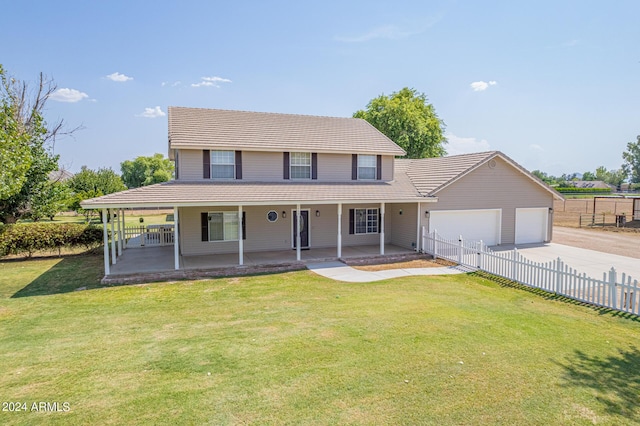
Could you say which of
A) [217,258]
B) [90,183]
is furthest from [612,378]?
[90,183]

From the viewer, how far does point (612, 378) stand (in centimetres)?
575

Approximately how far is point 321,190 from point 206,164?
5.20 metres

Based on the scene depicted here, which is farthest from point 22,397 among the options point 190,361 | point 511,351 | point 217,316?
point 511,351

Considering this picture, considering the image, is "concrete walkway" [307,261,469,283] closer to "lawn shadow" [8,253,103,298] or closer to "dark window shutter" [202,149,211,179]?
"dark window shutter" [202,149,211,179]

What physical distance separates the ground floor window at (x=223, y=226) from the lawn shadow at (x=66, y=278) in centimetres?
470

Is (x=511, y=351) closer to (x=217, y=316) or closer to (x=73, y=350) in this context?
(x=217, y=316)

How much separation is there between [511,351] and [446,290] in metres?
4.67

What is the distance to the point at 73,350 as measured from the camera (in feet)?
22.1

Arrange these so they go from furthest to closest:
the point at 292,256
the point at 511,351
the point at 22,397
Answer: the point at 292,256, the point at 511,351, the point at 22,397

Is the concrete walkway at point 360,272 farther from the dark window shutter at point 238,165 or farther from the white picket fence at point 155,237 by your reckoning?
the white picket fence at point 155,237

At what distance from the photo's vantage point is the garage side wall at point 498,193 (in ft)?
59.8

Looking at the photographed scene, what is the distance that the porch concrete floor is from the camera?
14.1 m

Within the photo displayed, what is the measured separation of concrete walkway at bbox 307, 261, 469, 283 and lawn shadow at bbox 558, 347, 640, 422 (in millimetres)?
6997

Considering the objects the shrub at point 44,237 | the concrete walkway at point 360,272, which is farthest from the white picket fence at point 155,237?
the concrete walkway at point 360,272
